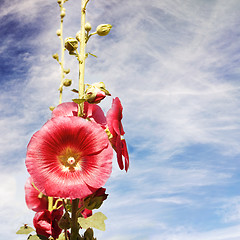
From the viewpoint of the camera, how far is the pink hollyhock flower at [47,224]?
2.00 metres

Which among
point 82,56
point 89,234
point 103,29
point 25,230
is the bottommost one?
point 89,234

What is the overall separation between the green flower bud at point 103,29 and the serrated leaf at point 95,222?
109 centimetres

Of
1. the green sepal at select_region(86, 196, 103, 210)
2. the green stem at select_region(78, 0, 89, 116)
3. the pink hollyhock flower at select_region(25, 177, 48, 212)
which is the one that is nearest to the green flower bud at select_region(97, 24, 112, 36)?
the green stem at select_region(78, 0, 89, 116)

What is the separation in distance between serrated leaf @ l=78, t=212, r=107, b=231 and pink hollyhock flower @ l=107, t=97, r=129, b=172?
12.2 inches

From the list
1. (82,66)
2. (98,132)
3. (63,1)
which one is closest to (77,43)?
(82,66)

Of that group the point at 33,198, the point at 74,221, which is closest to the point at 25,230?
the point at 33,198

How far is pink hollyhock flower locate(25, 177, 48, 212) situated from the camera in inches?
91.5

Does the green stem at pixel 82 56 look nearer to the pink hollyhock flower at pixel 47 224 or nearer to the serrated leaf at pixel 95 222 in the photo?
the serrated leaf at pixel 95 222

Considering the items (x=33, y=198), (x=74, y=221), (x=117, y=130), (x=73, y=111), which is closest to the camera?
(x=74, y=221)

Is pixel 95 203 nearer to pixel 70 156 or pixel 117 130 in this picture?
pixel 70 156

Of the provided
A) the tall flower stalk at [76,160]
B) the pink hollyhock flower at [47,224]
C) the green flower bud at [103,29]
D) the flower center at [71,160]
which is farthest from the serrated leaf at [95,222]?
the green flower bud at [103,29]

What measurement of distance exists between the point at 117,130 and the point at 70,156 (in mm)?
302

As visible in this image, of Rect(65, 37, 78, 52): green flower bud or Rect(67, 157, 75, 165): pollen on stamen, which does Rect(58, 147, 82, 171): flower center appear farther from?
Rect(65, 37, 78, 52): green flower bud

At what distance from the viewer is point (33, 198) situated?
7.68ft
